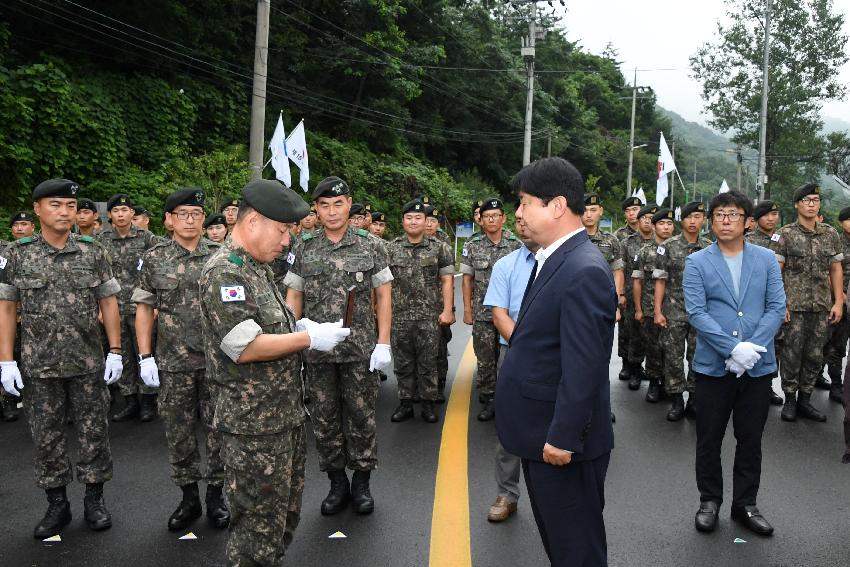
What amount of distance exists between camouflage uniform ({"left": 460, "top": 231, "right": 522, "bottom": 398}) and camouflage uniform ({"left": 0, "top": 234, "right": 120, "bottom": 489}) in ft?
11.6

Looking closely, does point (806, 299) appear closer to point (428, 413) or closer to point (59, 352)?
point (428, 413)

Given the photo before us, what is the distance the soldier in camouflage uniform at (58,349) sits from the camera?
431cm

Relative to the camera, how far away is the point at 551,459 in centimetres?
263

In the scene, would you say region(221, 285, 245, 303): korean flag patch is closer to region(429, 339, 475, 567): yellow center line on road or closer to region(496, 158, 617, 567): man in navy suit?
region(496, 158, 617, 567): man in navy suit

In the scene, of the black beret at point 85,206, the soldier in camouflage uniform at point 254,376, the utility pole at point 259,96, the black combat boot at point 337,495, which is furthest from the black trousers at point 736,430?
the utility pole at point 259,96

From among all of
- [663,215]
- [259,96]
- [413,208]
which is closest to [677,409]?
[663,215]

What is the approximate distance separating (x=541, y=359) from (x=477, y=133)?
39456mm

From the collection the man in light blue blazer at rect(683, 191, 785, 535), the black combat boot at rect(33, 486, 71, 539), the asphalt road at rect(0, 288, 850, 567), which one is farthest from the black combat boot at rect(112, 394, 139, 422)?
the man in light blue blazer at rect(683, 191, 785, 535)

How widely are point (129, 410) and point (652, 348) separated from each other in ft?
18.3

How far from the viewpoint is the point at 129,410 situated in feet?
22.4

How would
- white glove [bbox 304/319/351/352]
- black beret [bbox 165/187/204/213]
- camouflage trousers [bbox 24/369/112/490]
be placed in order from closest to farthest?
white glove [bbox 304/319/351/352] → camouflage trousers [bbox 24/369/112/490] → black beret [bbox 165/187/204/213]

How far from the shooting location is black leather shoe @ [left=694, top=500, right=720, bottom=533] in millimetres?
4148

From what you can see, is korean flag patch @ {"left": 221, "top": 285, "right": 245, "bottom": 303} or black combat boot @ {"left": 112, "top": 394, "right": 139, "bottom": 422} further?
black combat boot @ {"left": 112, "top": 394, "right": 139, "bottom": 422}

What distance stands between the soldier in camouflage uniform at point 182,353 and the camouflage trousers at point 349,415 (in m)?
0.66
